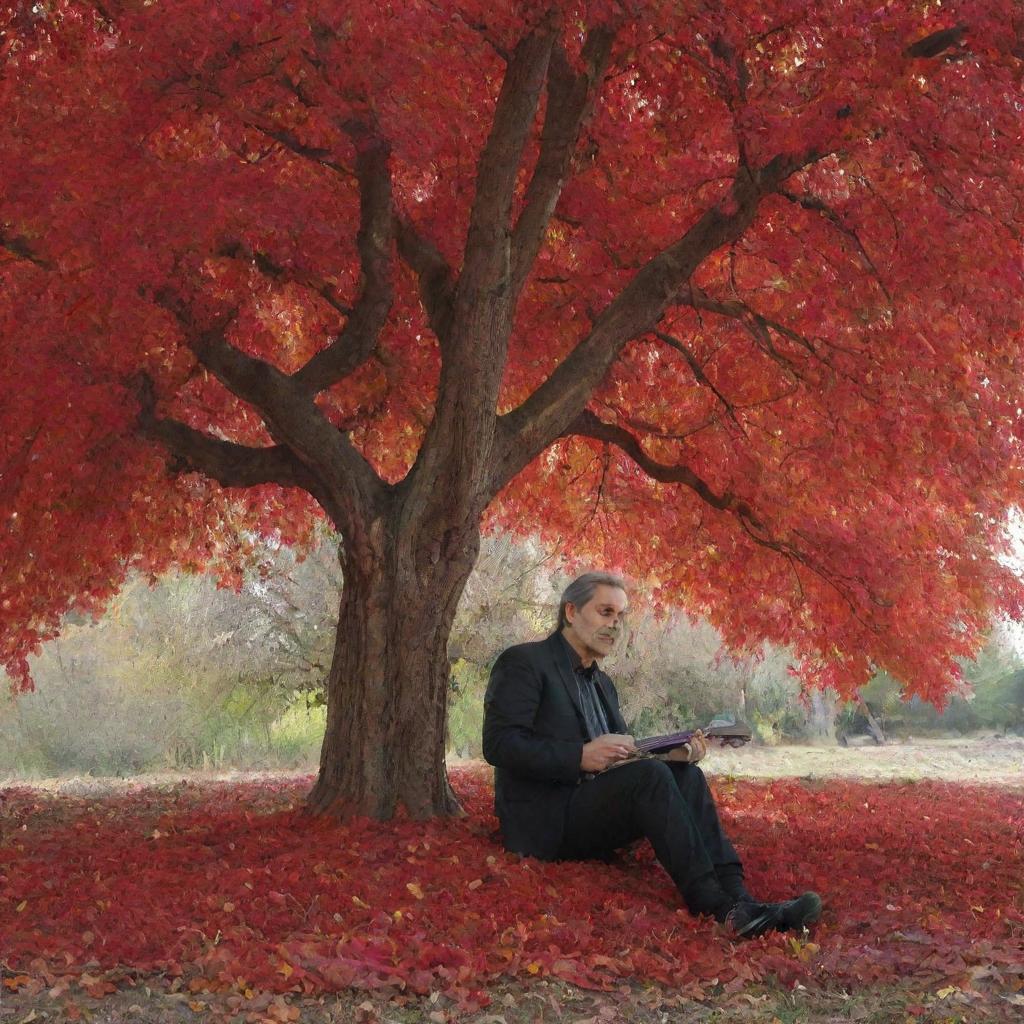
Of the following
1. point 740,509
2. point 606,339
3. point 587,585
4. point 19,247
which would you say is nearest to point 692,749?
point 587,585

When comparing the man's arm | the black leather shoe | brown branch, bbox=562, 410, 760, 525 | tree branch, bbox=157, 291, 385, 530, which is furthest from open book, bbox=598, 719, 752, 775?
brown branch, bbox=562, 410, 760, 525

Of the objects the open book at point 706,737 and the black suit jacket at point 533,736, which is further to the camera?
the black suit jacket at point 533,736

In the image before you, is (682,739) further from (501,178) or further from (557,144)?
(557,144)

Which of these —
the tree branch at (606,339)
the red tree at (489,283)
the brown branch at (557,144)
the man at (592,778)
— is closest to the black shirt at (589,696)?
the man at (592,778)

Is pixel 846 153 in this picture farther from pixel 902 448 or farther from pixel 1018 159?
pixel 902 448

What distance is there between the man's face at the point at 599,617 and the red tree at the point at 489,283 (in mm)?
1797

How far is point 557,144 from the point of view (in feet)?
26.5

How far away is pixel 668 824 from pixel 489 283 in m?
3.85

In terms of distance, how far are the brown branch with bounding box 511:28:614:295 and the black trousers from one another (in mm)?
3627

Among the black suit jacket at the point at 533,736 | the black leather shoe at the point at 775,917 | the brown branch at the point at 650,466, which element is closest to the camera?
the black leather shoe at the point at 775,917

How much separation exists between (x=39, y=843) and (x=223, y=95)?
5056mm

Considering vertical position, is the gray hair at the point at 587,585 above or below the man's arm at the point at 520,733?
above

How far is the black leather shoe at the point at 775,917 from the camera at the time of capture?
16.5ft

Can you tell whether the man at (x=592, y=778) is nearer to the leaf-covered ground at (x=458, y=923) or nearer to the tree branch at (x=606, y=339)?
the leaf-covered ground at (x=458, y=923)
